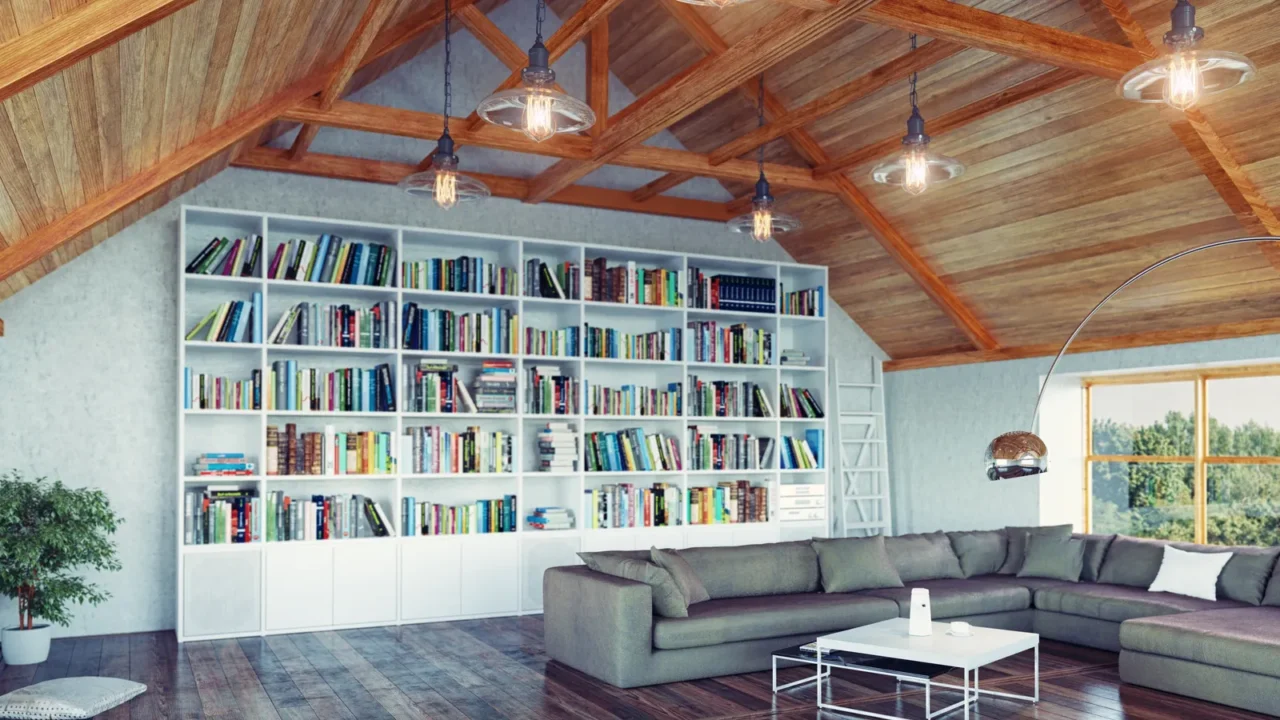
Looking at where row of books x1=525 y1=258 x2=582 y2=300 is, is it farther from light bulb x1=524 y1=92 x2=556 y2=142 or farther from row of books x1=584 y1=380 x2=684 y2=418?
light bulb x1=524 y1=92 x2=556 y2=142

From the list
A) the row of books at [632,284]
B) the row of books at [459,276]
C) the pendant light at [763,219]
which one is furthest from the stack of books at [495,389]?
the pendant light at [763,219]

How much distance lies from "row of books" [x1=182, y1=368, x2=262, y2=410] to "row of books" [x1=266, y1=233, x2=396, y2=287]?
0.69 metres

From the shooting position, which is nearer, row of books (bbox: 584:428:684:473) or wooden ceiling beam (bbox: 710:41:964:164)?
wooden ceiling beam (bbox: 710:41:964:164)

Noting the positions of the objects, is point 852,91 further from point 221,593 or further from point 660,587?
point 221,593

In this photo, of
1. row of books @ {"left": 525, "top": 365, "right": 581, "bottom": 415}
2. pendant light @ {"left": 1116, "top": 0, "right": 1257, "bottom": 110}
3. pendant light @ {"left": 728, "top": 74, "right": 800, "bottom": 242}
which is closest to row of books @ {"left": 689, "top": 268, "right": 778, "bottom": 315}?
row of books @ {"left": 525, "top": 365, "right": 581, "bottom": 415}

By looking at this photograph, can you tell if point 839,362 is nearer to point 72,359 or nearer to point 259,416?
point 259,416

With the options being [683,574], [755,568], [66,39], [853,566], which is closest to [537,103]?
[66,39]

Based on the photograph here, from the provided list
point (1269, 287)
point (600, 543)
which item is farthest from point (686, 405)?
point (1269, 287)

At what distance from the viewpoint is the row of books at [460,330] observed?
7.29 m

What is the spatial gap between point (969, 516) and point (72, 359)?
265 inches

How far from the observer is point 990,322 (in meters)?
8.58

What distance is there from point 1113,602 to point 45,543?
5785 mm

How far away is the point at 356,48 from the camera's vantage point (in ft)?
17.1

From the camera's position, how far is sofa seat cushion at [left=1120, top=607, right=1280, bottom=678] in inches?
190
